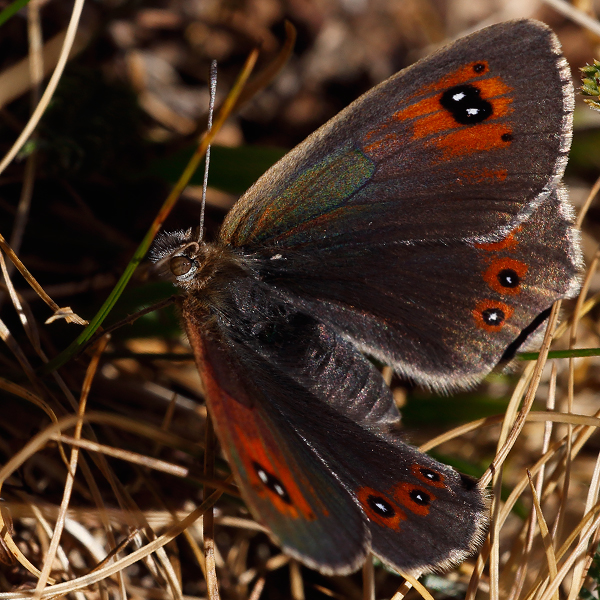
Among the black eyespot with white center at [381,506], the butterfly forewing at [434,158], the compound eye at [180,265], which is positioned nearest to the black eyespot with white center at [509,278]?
the butterfly forewing at [434,158]

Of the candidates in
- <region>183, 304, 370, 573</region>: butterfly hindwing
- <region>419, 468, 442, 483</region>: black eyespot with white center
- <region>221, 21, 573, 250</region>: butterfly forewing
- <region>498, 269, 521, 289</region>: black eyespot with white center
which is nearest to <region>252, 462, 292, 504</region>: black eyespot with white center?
<region>183, 304, 370, 573</region>: butterfly hindwing

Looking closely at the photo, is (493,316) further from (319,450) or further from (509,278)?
(319,450)

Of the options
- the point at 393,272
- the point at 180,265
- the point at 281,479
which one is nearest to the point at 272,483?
the point at 281,479

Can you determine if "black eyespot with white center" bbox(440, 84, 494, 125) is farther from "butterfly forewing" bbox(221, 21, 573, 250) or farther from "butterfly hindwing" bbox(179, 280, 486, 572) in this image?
"butterfly hindwing" bbox(179, 280, 486, 572)

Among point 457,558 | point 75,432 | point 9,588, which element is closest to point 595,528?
point 457,558

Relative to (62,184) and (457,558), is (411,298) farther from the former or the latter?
(62,184)
